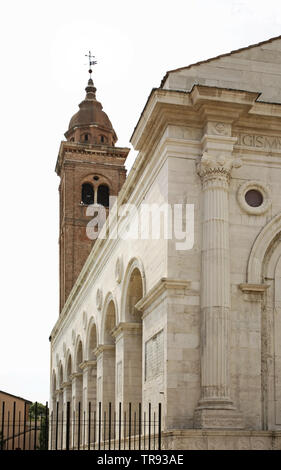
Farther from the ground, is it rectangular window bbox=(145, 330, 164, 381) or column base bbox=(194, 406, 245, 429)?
rectangular window bbox=(145, 330, 164, 381)

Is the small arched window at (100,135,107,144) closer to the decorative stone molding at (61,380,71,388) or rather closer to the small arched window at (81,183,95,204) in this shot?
the small arched window at (81,183,95,204)

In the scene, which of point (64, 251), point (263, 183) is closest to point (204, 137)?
point (263, 183)

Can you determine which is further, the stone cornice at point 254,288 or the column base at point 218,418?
the stone cornice at point 254,288

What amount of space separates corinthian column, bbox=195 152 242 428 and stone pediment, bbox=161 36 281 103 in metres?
2.23

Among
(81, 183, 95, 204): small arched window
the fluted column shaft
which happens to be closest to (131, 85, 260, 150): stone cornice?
the fluted column shaft

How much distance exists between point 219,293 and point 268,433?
11.1 ft

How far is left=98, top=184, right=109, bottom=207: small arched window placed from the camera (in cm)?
5306

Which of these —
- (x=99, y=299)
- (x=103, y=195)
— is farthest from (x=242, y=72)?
(x=103, y=195)

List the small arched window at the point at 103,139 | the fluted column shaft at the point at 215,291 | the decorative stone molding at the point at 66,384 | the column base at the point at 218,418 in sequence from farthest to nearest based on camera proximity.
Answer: the small arched window at the point at 103,139, the decorative stone molding at the point at 66,384, the fluted column shaft at the point at 215,291, the column base at the point at 218,418

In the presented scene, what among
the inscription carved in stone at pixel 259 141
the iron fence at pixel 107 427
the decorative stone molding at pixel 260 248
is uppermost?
the inscription carved in stone at pixel 259 141

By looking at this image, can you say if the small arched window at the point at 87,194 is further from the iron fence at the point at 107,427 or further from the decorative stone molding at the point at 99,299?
the decorative stone molding at the point at 99,299

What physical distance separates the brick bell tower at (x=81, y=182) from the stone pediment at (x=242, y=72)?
32.0 meters

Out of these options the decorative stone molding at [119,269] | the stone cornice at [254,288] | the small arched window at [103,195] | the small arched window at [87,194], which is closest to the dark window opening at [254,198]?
the stone cornice at [254,288]

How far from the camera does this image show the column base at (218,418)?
17156mm
